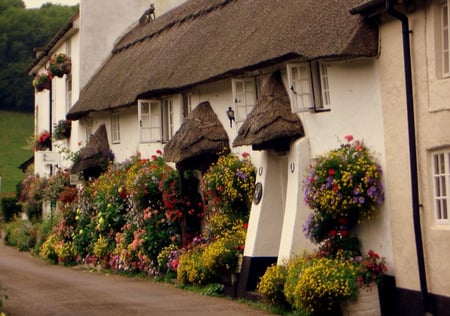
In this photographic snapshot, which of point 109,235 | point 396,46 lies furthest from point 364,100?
point 109,235

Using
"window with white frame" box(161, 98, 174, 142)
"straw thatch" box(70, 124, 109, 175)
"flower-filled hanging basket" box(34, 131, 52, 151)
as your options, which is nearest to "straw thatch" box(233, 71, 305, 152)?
"window with white frame" box(161, 98, 174, 142)

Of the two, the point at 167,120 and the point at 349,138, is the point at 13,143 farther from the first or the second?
the point at 349,138

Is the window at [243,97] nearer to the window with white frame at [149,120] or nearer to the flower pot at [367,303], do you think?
the window with white frame at [149,120]

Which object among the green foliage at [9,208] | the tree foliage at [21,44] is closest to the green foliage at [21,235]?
the green foliage at [9,208]

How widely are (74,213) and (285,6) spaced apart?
494 inches

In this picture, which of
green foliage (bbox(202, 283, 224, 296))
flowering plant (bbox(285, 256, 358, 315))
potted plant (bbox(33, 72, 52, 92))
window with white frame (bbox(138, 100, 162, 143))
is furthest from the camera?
potted plant (bbox(33, 72, 52, 92))

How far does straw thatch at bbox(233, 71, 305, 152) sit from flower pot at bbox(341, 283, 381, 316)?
3.59 metres

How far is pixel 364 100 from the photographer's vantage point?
45.5 ft

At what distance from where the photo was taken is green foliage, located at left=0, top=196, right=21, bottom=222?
1688 inches

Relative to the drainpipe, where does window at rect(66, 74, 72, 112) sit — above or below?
above

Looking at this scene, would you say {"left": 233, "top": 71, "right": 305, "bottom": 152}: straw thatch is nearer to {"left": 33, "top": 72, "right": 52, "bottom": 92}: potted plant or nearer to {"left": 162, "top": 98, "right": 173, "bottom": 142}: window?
{"left": 162, "top": 98, "right": 173, "bottom": 142}: window

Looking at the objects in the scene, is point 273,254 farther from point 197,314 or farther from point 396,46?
point 396,46

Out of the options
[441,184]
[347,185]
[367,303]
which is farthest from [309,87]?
[367,303]

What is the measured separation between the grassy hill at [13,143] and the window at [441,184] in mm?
54944
